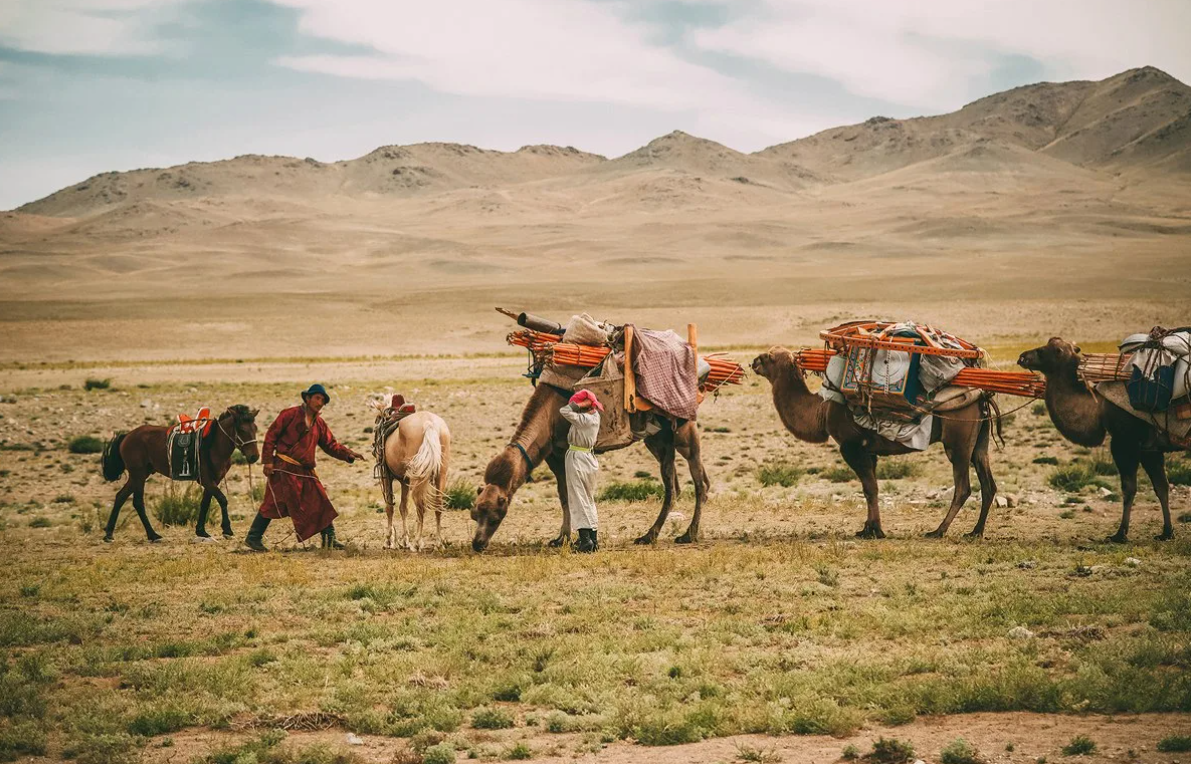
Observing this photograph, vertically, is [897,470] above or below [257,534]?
above

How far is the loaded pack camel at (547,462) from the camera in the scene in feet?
41.7

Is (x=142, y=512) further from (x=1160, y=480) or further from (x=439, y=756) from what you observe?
(x=1160, y=480)

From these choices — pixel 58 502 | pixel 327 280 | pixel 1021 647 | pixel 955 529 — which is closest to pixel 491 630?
pixel 1021 647

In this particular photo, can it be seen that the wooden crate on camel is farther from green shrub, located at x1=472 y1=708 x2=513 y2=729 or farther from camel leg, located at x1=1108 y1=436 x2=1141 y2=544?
green shrub, located at x1=472 y1=708 x2=513 y2=729

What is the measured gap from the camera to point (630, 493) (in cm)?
1752

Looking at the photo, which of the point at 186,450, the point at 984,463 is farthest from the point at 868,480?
the point at 186,450

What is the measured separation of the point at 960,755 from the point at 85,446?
19.6 metres

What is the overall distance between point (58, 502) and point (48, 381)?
21521 mm

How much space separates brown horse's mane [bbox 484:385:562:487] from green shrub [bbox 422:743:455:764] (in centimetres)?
603

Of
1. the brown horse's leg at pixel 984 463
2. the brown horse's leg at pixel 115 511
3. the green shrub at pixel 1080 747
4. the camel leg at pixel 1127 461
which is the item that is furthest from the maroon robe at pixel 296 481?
the green shrub at pixel 1080 747

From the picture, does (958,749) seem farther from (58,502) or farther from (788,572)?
(58,502)

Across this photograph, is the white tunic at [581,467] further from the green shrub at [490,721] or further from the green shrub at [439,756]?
the green shrub at [439,756]

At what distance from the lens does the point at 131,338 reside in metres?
60.4

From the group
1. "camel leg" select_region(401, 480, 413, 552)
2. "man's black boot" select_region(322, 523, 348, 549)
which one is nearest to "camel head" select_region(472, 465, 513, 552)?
"camel leg" select_region(401, 480, 413, 552)
